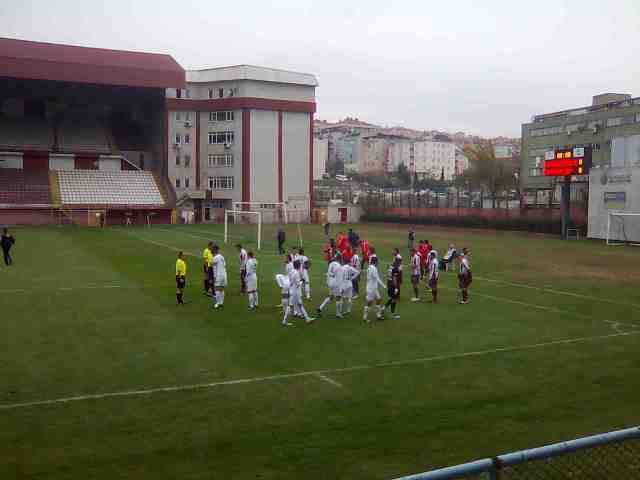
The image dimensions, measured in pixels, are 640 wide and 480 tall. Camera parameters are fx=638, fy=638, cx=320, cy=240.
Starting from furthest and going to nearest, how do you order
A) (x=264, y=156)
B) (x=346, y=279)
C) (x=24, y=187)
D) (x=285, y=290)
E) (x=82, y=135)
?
(x=264, y=156) < (x=82, y=135) < (x=24, y=187) < (x=346, y=279) < (x=285, y=290)

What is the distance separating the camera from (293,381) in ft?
40.8

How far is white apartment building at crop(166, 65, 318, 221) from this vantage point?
7644 centimetres

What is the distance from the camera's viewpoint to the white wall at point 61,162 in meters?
71.1

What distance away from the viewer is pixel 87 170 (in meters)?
71.1

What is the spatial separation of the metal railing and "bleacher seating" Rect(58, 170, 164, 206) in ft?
210

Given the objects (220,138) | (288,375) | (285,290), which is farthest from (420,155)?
(288,375)

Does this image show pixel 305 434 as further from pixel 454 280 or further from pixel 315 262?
pixel 315 262

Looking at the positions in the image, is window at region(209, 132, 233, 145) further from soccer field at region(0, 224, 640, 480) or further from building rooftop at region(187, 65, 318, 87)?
soccer field at region(0, 224, 640, 480)

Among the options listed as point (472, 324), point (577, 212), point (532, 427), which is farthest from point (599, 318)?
point (577, 212)

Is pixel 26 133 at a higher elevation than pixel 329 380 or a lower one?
higher

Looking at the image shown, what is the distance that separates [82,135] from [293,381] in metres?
71.0

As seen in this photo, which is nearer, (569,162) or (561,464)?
(561,464)

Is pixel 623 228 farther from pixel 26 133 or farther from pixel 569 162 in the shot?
pixel 26 133

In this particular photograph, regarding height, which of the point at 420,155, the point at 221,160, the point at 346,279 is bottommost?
the point at 346,279
